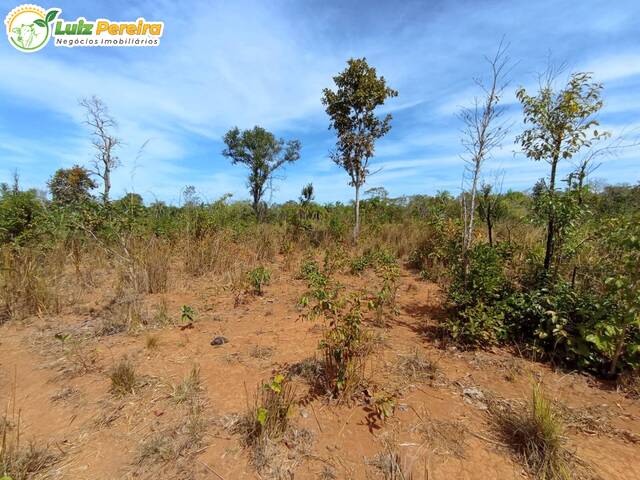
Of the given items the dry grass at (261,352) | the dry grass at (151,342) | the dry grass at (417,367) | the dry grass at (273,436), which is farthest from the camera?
the dry grass at (151,342)

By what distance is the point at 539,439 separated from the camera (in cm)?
170

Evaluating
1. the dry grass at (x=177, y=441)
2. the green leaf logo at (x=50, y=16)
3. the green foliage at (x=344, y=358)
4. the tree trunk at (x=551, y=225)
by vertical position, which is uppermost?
the green leaf logo at (x=50, y=16)

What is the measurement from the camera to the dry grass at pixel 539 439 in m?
1.56

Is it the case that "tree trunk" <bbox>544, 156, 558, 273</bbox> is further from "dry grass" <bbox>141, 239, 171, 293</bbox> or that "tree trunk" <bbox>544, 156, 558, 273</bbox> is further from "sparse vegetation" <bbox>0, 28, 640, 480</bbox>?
"dry grass" <bbox>141, 239, 171, 293</bbox>

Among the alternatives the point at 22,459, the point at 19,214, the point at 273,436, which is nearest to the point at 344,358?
the point at 273,436

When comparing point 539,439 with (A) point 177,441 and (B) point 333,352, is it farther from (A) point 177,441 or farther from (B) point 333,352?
(A) point 177,441

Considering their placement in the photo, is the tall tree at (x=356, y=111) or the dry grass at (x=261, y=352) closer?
the dry grass at (x=261, y=352)

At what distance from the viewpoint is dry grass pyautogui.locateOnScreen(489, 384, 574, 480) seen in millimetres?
1563

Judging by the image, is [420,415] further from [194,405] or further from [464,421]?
[194,405]

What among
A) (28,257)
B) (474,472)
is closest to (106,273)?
(28,257)

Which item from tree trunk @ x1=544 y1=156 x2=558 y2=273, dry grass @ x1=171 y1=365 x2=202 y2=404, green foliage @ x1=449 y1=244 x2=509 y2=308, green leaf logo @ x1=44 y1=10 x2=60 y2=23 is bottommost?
dry grass @ x1=171 y1=365 x2=202 y2=404

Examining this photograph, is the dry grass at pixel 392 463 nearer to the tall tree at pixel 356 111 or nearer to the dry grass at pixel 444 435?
the dry grass at pixel 444 435

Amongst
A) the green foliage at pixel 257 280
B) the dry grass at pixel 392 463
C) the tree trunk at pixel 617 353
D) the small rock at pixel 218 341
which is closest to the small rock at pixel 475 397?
the dry grass at pixel 392 463

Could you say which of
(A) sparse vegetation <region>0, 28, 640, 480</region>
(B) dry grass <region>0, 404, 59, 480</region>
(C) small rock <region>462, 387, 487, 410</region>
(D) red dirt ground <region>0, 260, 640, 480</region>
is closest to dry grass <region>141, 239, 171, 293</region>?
(A) sparse vegetation <region>0, 28, 640, 480</region>
